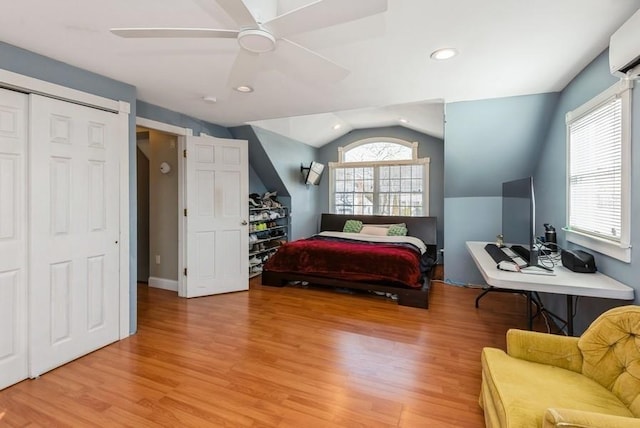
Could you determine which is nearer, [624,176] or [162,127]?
[624,176]

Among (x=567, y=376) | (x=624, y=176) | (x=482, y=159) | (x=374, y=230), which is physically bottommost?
(x=567, y=376)

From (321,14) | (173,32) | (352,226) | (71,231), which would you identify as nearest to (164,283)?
(71,231)

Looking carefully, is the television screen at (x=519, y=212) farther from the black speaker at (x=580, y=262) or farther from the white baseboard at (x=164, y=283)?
A: the white baseboard at (x=164, y=283)

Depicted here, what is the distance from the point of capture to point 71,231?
93.6 inches

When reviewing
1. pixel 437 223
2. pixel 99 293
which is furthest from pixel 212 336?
pixel 437 223

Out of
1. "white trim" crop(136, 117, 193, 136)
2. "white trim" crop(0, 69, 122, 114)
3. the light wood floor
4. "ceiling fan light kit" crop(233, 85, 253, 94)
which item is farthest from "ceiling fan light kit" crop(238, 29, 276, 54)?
"white trim" crop(136, 117, 193, 136)

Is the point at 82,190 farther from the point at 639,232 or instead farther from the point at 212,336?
the point at 639,232

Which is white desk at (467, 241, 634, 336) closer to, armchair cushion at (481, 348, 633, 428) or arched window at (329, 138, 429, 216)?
armchair cushion at (481, 348, 633, 428)

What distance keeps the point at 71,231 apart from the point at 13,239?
13.0 inches

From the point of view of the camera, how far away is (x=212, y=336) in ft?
9.26

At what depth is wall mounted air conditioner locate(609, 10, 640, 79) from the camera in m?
1.66

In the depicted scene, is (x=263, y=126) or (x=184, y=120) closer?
(x=184, y=120)

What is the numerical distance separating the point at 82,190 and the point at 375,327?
2820 mm

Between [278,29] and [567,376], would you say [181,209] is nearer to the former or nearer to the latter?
[278,29]
